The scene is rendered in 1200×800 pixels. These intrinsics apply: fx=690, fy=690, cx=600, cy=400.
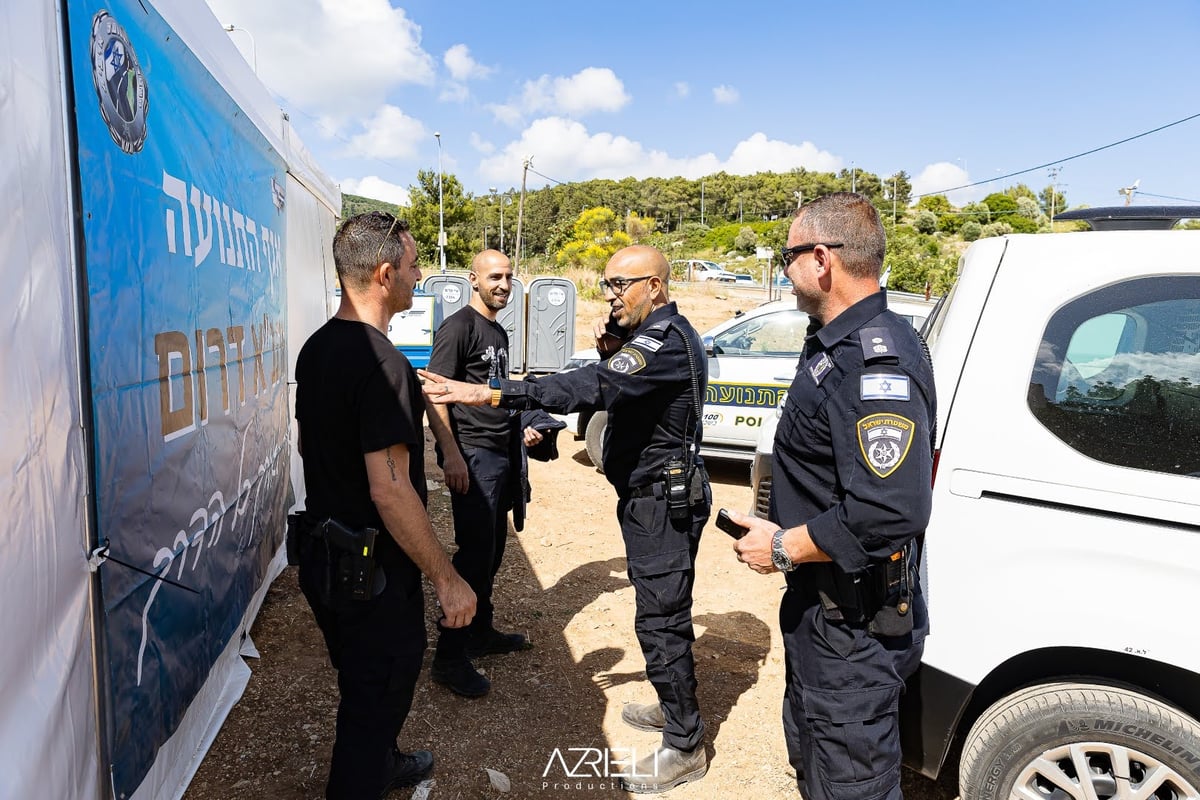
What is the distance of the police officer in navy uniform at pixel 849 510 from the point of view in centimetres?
162

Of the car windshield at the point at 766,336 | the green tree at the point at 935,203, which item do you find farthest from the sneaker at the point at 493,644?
the green tree at the point at 935,203

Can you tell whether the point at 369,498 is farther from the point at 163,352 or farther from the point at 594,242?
the point at 594,242

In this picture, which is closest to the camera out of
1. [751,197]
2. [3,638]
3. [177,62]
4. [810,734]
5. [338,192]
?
[3,638]

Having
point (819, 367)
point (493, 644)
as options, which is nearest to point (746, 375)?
point (493, 644)

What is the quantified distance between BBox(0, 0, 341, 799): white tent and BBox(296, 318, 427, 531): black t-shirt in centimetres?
48

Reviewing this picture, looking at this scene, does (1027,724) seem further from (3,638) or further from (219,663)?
(219,663)

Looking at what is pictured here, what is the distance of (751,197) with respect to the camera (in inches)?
3118

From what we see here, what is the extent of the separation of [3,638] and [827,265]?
2000 mm

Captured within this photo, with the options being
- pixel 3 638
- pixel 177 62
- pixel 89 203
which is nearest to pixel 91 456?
pixel 3 638

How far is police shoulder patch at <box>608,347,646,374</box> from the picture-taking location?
8.07 ft

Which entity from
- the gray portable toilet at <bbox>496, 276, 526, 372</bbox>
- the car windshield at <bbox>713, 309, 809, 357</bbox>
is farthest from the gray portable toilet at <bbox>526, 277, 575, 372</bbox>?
the car windshield at <bbox>713, 309, 809, 357</bbox>

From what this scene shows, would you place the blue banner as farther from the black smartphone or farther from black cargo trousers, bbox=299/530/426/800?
the black smartphone

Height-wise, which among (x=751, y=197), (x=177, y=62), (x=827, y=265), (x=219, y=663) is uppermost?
(x=751, y=197)

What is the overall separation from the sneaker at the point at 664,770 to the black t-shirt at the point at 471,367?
1.54 m
